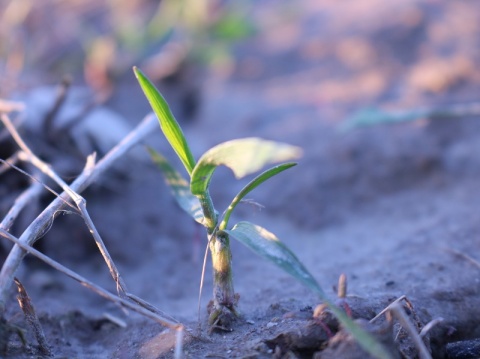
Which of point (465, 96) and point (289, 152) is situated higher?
point (465, 96)

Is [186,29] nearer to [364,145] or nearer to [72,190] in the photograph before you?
[364,145]

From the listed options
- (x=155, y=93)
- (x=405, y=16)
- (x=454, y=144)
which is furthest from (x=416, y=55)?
(x=155, y=93)

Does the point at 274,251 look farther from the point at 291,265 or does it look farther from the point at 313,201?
the point at 313,201

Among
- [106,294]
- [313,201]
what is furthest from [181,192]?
[313,201]

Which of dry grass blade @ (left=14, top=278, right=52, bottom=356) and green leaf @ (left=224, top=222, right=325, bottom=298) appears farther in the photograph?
dry grass blade @ (left=14, top=278, right=52, bottom=356)

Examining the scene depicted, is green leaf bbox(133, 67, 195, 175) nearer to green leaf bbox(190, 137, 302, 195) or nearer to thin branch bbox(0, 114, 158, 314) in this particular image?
green leaf bbox(190, 137, 302, 195)

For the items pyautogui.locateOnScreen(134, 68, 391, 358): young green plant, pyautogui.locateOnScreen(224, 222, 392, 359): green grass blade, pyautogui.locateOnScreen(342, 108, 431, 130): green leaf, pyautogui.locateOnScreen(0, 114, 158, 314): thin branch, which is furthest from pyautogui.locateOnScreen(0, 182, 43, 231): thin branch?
pyautogui.locateOnScreen(342, 108, 431, 130): green leaf
